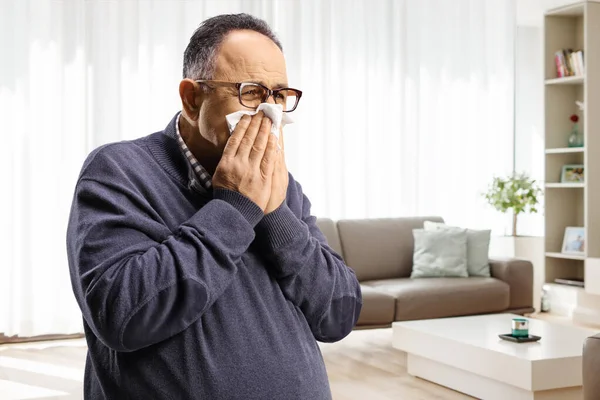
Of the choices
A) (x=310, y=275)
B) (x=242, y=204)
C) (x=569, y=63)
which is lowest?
(x=310, y=275)

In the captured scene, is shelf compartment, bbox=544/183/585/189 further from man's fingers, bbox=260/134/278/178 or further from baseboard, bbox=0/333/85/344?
man's fingers, bbox=260/134/278/178

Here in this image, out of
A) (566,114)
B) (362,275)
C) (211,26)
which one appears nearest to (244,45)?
(211,26)

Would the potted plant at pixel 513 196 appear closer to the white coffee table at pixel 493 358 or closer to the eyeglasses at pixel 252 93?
the white coffee table at pixel 493 358

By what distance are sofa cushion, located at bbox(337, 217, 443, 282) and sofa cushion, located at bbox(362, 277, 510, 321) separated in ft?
0.60

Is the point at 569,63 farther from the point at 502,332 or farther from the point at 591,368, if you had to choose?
the point at 591,368

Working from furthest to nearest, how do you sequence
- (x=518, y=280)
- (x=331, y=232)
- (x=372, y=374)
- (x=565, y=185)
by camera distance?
(x=565, y=185) → (x=331, y=232) → (x=518, y=280) → (x=372, y=374)

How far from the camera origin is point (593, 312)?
5.79m

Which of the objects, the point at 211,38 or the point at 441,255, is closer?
the point at 211,38

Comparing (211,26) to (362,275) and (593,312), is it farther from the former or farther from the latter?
(593,312)

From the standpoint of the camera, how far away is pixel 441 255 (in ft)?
17.2

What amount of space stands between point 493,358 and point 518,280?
170 centimetres

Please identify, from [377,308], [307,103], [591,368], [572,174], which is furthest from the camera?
[572,174]

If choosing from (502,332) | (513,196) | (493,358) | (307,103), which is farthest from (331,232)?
(493,358)

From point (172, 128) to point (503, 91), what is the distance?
591cm
